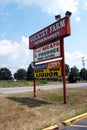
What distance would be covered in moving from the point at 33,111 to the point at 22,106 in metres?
0.87

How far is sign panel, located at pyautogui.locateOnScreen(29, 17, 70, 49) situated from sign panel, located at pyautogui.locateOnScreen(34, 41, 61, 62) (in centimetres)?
29

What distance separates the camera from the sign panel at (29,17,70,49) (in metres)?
15.6

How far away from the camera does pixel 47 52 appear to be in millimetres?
17406

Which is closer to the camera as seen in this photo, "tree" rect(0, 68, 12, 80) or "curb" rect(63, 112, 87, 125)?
"curb" rect(63, 112, 87, 125)

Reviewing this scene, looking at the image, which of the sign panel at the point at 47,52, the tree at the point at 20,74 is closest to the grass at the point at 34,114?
the sign panel at the point at 47,52

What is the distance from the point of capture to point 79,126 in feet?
35.5

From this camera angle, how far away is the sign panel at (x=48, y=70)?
16.2 metres

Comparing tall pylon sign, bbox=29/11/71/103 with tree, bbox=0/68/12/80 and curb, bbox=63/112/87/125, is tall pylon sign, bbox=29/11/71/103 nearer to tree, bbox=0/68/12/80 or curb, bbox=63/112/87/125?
curb, bbox=63/112/87/125

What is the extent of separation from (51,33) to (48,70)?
2072 millimetres

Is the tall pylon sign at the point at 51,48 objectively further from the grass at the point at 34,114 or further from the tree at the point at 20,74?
the tree at the point at 20,74

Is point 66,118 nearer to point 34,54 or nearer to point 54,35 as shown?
point 54,35

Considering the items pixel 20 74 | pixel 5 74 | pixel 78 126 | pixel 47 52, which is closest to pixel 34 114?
pixel 78 126

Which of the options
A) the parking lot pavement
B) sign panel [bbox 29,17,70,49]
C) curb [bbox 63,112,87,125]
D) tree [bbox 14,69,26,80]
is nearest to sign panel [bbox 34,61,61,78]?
sign panel [bbox 29,17,70,49]

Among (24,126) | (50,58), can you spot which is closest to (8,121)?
(24,126)
